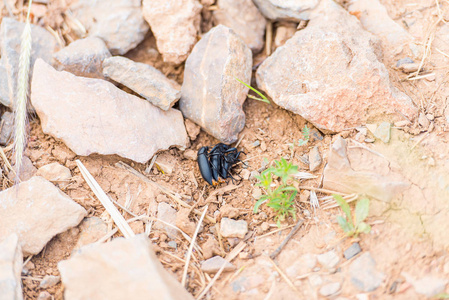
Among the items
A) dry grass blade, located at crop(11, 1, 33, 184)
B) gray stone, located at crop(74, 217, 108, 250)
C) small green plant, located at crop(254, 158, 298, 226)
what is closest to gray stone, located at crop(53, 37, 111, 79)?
dry grass blade, located at crop(11, 1, 33, 184)

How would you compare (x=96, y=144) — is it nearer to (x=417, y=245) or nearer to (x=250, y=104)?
(x=250, y=104)

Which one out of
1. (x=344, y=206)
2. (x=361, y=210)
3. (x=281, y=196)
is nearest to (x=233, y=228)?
(x=281, y=196)

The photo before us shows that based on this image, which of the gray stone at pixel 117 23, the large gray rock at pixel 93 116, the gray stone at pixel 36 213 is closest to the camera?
the gray stone at pixel 36 213

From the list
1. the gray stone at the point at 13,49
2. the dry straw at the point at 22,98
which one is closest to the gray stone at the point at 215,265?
the dry straw at the point at 22,98

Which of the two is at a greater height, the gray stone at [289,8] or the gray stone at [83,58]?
the gray stone at [289,8]

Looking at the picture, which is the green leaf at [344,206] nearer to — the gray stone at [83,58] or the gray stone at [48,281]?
the gray stone at [48,281]

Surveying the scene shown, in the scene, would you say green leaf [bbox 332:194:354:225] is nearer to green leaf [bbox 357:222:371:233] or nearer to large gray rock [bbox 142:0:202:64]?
green leaf [bbox 357:222:371:233]

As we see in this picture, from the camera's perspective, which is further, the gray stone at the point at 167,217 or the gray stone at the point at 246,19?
the gray stone at the point at 246,19
